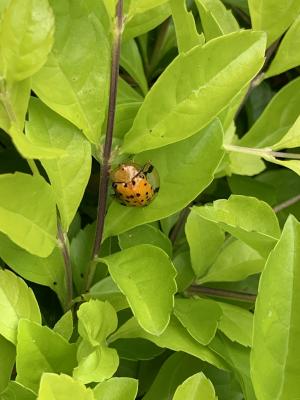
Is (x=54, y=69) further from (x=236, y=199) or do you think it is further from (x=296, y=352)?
(x=296, y=352)

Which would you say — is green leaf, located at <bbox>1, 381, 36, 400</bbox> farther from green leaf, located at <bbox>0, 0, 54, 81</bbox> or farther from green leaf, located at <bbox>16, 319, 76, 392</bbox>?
green leaf, located at <bbox>0, 0, 54, 81</bbox>

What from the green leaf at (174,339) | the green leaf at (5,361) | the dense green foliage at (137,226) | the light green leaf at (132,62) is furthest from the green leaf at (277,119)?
the green leaf at (5,361)

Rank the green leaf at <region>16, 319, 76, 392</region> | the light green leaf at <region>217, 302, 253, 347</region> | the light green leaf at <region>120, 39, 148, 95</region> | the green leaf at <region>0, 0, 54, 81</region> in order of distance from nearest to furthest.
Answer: the green leaf at <region>0, 0, 54, 81</region>
the green leaf at <region>16, 319, 76, 392</region>
the light green leaf at <region>217, 302, 253, 347</region>
the light green leaf at <region>120, 39, 148, 95</region>

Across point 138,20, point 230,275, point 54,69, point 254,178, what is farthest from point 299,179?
point 54,69

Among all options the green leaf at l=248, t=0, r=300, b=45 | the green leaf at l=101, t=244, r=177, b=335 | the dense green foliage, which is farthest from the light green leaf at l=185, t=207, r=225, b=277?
the green leaf at l=248, t=0, r=300, b=45

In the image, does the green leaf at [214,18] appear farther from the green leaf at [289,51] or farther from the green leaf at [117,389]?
the green leaf at [117,389]

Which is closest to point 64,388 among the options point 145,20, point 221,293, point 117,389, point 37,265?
point 117,389
